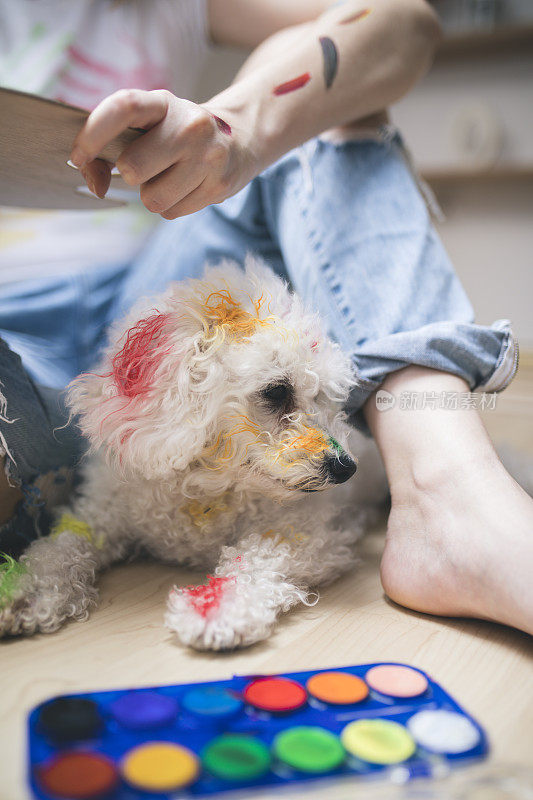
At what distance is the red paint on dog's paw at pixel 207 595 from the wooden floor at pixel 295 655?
4 cm

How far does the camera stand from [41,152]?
0.62m

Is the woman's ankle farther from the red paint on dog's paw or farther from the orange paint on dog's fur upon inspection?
the red paint on dog's paw

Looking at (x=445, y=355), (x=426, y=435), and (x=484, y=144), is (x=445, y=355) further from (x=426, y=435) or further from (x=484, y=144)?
(x=484, y=144)

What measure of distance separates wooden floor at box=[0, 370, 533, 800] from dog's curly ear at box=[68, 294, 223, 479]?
18 centimetres

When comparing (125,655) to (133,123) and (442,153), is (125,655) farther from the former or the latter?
(442,153)

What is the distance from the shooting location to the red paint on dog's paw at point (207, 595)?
0.64m

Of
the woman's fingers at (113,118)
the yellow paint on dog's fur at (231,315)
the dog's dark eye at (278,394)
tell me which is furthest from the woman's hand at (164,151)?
the dog's dark eye at (278,394)

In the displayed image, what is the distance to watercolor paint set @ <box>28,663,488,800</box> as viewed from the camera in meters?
0.41

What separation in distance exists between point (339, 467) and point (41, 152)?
1.50 ft

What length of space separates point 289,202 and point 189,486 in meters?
0.45

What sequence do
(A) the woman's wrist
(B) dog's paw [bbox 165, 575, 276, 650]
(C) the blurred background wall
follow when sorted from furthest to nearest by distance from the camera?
(C) the blurred background wall, (A) the woman's wrist, (B) dog's paw [bbox 165, 575, 276, 650]

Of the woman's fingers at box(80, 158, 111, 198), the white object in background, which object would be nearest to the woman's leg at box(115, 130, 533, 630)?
the woman's fingers at box(80, 158, 111, 198)

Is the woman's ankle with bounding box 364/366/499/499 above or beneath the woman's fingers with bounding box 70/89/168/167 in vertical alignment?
beneath

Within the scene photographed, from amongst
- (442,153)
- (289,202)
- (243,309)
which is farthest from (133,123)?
(442,153)
